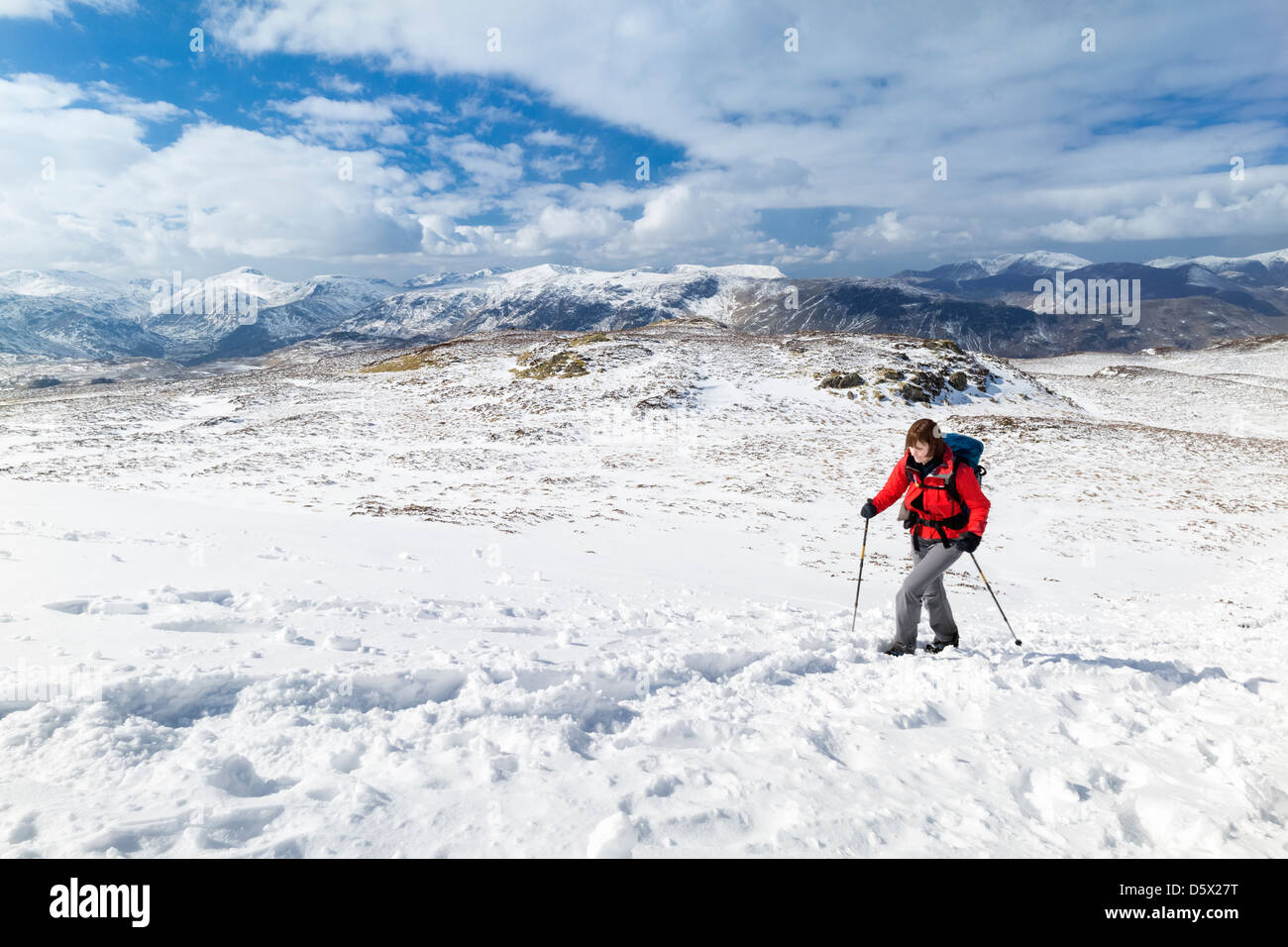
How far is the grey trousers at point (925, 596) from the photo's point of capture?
278 inches

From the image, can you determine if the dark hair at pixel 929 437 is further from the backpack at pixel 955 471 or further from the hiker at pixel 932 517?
the backpack at pixel 955 471

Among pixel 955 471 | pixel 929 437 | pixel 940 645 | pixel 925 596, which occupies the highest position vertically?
pixel 929 437

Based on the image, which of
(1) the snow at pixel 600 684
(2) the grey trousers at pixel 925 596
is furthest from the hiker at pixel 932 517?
(1) the snow at pixel 600 684

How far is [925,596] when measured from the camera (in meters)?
7.65

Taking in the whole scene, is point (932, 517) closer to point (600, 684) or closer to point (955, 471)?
point (955, 471)

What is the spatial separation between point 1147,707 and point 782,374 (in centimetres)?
4329

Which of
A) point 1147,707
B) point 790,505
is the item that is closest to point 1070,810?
point 1147,707

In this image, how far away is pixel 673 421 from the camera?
36.3 meters

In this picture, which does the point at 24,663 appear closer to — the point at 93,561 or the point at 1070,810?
the point at 93,561

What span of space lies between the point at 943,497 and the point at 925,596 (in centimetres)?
151

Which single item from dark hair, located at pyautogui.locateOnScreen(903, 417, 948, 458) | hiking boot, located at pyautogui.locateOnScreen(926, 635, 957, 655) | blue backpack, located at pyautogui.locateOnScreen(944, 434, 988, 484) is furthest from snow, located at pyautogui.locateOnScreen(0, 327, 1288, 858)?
dark hair, located at pyautogui.locateOnScreen(903, 417, 948, 458)

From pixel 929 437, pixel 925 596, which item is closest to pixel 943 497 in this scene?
pixel 929 437

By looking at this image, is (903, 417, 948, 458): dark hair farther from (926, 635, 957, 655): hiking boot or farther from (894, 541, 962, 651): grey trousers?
(926, 635, 957, 655): hiking boot
